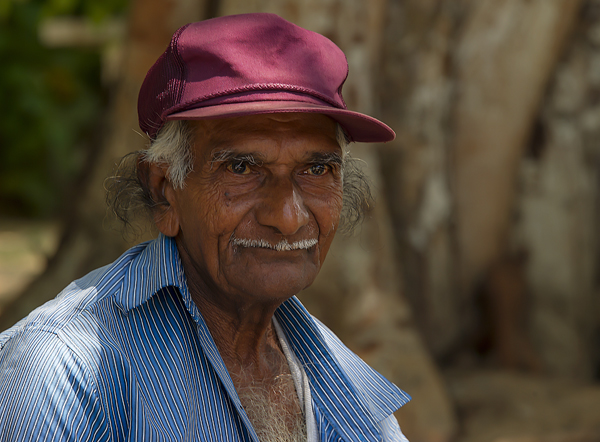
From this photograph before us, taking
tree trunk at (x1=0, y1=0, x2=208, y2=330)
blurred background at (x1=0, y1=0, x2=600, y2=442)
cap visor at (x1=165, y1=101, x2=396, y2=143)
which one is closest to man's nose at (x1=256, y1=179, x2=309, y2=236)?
cap visor at (x1=165, y1=101, x2=396, y2=143)

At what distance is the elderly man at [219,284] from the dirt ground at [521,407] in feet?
8.06

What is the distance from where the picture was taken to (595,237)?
16.0ft

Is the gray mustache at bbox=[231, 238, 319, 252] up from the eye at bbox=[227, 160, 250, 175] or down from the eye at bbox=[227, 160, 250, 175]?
down

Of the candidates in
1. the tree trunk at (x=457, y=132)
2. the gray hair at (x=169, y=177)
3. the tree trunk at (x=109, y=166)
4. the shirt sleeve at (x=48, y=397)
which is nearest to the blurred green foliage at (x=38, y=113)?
the tree trunk at (x=109, y=166)

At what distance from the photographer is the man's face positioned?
5.33ft

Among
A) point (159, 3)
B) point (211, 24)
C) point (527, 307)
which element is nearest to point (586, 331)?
point (527, 307)

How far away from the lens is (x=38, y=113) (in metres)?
11.2

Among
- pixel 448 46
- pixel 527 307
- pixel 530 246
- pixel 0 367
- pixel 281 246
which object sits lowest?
pixel 527 307

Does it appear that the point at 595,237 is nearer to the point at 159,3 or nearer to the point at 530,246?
the point at 530,246

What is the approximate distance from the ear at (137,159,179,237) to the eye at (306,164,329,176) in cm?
36

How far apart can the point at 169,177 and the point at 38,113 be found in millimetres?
10422

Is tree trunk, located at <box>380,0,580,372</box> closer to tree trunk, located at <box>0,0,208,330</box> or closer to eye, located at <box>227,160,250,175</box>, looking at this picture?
tree trunk, located at <box>0,0,208,330</box>

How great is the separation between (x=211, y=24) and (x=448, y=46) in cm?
338

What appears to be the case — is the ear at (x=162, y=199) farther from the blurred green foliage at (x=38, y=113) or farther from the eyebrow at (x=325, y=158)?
the blurred green foliage at (x=38, y=113)
